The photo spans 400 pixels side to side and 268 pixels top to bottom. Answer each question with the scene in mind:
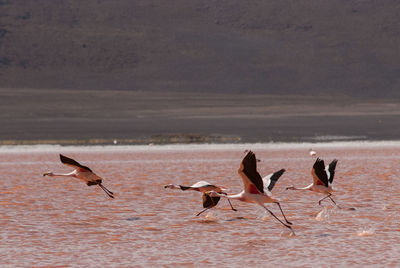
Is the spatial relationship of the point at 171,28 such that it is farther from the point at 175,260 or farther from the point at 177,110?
the point at 175,260

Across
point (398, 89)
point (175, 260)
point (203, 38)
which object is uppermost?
point (203, 38)

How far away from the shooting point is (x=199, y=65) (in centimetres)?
12062

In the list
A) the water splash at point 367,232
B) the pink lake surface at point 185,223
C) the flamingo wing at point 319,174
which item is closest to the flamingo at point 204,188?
the pink lake surface at point 185,223

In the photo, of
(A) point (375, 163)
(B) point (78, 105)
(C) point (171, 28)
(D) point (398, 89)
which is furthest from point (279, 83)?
(A) point (375, 163)

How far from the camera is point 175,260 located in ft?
40.5

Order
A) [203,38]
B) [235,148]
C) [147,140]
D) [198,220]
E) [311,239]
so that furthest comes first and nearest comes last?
[203,38] → [147,140] → [235,148] → [198,220] → [311,239]

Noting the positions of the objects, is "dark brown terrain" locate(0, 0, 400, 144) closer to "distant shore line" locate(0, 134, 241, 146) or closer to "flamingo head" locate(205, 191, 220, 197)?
"distant shore line" locate(0, 134, 241, 146)

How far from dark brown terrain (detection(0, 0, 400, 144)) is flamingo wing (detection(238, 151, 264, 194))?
41.6 m

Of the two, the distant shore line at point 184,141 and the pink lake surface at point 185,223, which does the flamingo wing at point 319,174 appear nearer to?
the pink lake surface at point 185,223

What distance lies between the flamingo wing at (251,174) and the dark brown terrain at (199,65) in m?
41.6

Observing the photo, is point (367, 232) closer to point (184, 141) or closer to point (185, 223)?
point (185, 223)

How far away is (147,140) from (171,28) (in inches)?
3568

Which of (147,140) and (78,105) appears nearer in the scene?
(147,140)

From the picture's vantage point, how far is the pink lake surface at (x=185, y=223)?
12.6 m
